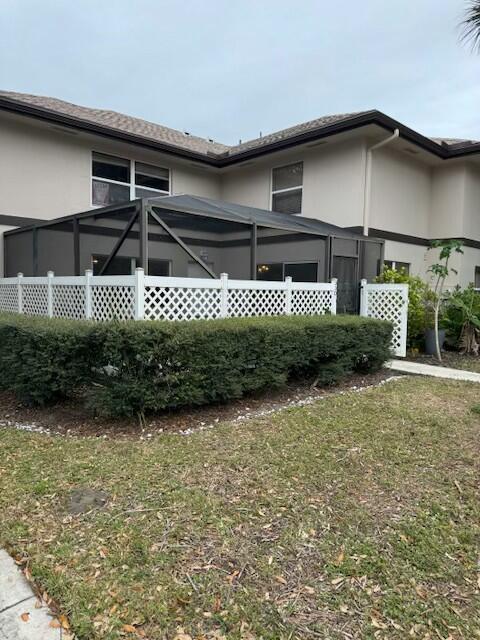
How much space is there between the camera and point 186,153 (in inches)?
493

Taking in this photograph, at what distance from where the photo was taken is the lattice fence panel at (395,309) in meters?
9.26

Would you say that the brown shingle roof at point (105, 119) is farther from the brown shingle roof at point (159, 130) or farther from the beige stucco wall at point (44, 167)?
the beige stucco wall at point (44, 167)

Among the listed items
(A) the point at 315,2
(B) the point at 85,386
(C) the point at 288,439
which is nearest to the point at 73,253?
(B) the point at 85,386

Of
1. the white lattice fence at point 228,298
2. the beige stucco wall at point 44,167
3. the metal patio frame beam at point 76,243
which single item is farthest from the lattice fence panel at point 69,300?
the beige stucco wall at point 44,167

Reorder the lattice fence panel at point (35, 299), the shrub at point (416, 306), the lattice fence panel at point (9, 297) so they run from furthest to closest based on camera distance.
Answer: the shrub at point (416, 306), the lattice fence panel at point (9, 297), the lattice fence panel at point (35, 299)

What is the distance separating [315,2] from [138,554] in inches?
526

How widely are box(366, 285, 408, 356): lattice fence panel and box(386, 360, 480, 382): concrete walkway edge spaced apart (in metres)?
0.54

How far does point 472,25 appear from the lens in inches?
371

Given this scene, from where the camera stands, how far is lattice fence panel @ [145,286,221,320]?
242 inches

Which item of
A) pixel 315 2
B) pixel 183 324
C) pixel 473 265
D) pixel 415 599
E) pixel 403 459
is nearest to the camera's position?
pixel 415 599

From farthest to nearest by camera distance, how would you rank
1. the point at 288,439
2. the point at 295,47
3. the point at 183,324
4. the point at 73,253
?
the point at 295,47
the point at 73,253
the point at 183,324
the point at 288,439

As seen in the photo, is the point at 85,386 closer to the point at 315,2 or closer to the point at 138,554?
A: the point at 138,554

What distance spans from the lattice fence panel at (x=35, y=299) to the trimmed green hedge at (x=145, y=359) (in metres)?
2.04

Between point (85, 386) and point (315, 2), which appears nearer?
point (85, 386)
